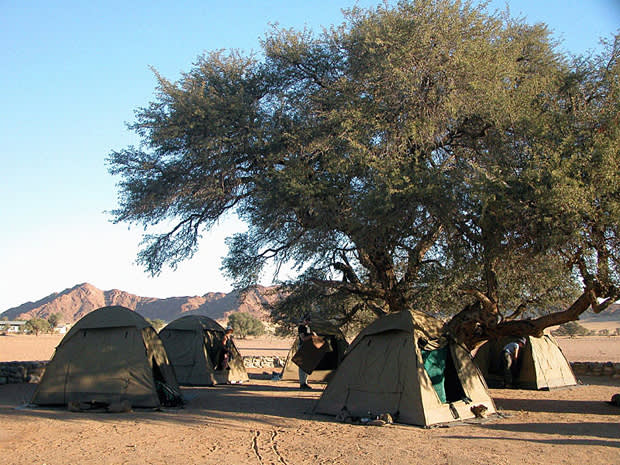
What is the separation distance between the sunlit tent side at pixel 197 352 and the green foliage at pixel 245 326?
4013 cm

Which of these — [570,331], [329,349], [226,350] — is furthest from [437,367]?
[570,331]

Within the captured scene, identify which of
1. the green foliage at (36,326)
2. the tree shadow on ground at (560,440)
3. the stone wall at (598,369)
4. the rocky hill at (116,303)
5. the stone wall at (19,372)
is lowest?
the stone wall at (598,369)

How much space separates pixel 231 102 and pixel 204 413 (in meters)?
7.74

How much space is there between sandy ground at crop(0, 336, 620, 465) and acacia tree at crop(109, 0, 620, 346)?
9.53ft

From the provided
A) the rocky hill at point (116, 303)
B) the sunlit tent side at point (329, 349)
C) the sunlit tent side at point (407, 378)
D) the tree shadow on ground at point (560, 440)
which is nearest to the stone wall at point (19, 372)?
the sunlit tent side at point (329, 349)

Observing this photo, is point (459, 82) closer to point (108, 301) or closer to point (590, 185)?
point (590, 185)

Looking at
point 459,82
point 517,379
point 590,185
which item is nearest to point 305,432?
point 590,185

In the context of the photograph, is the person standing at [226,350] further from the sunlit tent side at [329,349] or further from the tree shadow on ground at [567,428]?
the tree shadow on ground at [567,428]

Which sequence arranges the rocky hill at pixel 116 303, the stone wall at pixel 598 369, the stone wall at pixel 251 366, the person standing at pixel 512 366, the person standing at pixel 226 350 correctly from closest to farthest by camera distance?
the person standing at pixel 512 366 → the stone wall at pixel 251 366 → the person standing at pixel 226 350 → the stone wall at pixel 598 369 → the rocky hill at pixel 116 303

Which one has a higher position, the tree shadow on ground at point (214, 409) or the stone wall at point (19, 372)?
the stone wall at point (19, 372)

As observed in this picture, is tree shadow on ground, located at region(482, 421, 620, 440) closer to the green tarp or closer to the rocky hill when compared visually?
the green tarp

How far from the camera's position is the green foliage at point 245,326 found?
58.6 metres

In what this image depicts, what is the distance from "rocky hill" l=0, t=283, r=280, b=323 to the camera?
106 metres

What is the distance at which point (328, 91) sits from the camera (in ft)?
45.5
